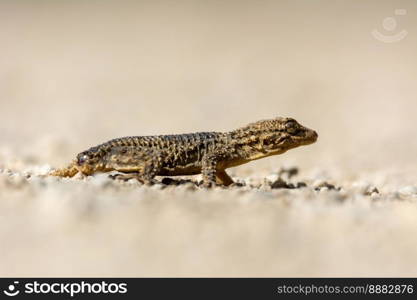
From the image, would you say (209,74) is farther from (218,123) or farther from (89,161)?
(89,161)

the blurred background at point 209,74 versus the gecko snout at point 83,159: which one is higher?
the blurred background at point 209,74

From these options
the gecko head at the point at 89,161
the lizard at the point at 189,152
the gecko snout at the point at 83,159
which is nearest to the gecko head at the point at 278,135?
the lizard at the point at 189,152

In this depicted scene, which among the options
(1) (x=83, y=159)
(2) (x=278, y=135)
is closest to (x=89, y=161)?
(1) (x=83, y=159)

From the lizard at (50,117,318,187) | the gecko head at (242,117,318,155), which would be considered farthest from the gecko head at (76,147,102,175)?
the gecko head at (242,117,318,155)

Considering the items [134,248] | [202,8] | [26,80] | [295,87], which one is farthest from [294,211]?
[202,8]

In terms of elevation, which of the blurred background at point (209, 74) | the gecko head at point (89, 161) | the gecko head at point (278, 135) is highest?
the blurred background at point (209, 74)

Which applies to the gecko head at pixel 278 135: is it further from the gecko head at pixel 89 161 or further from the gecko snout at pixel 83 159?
the gecko snout at pixel 83 159
